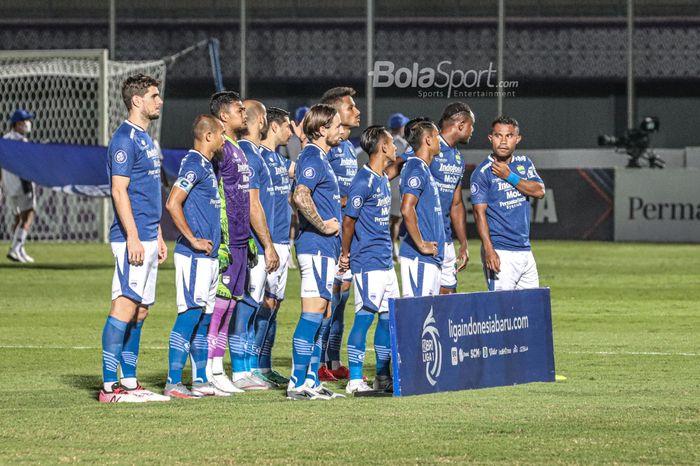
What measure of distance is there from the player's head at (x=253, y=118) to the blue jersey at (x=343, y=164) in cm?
79

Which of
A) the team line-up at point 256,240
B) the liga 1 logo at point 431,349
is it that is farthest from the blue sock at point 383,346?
the liga 1 logo at point 431,349

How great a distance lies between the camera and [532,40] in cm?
2834

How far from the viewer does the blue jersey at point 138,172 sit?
8391 mm

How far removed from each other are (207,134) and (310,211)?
0.75 m

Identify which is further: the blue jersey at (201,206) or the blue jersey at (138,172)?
the blue jersey at (201,206)

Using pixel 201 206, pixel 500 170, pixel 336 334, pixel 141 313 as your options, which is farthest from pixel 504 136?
pixel 141 313

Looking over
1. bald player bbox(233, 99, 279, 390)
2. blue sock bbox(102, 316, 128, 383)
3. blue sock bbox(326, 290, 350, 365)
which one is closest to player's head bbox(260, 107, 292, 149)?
bald player bbox(233, 99, 279, 390)

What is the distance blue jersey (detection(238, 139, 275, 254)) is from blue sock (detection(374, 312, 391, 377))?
37.0 inches

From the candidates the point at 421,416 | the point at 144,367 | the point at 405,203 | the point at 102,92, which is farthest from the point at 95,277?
the point at 421,416

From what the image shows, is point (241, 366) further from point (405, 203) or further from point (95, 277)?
point (95, 277)

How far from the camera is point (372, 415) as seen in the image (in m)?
7.88

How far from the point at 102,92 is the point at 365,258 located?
14.8 meters

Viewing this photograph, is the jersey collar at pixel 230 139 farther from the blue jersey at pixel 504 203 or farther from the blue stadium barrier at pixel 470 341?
the blue jersey at pixel 504 203

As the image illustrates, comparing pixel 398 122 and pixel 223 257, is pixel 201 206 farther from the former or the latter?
pixel 398 122
